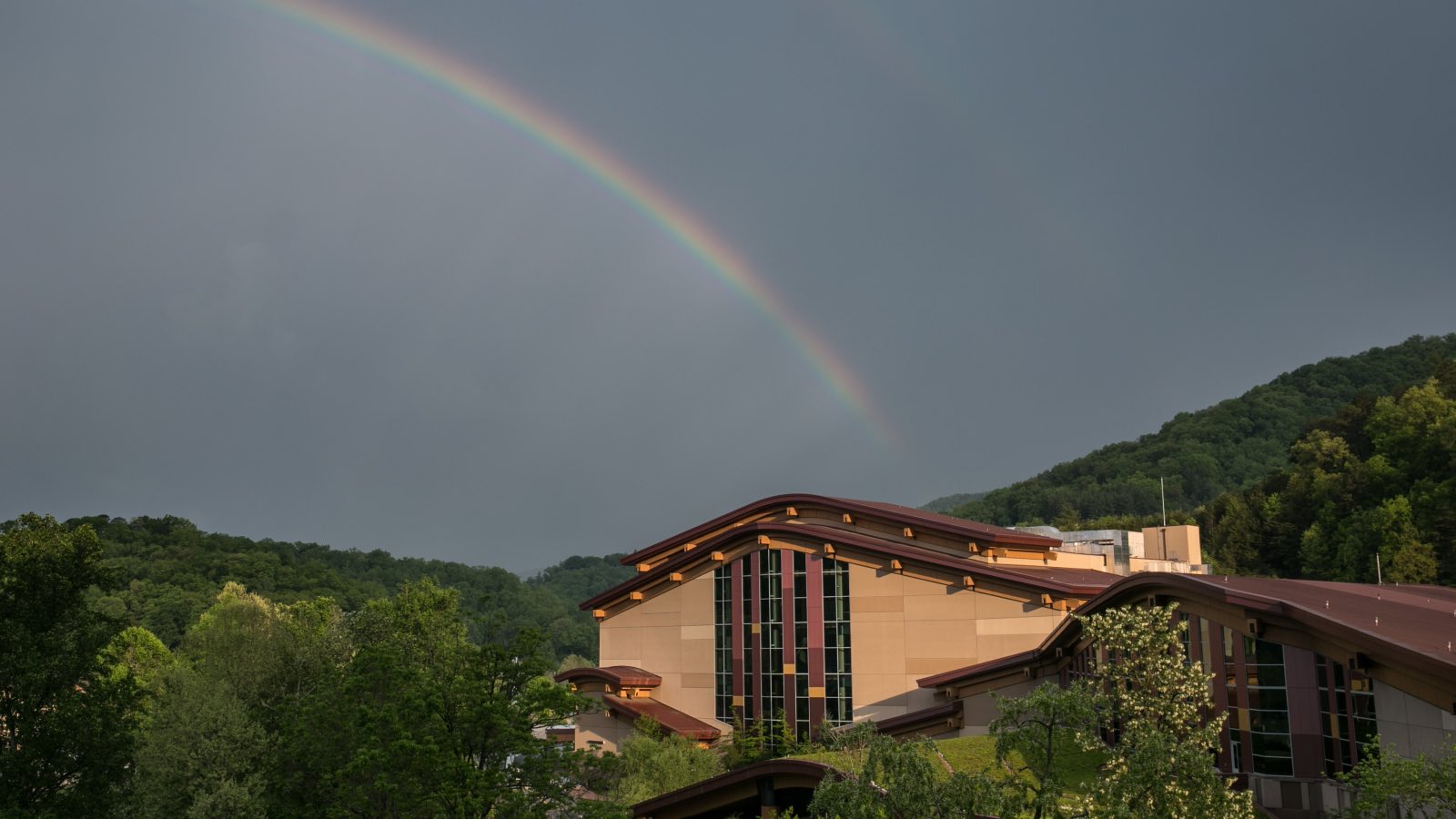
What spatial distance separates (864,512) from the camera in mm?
60938

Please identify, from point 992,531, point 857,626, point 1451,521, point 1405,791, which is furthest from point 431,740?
point 1451,521

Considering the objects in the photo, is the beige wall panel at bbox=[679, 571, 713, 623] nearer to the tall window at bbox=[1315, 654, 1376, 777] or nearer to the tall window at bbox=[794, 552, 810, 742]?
the tall window at bbox=[794, 552, 810, 742]

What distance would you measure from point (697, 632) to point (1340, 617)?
37477 millimetres

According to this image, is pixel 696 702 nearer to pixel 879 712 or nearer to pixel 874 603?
pixel 879 712

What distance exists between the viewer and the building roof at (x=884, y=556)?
51.8m

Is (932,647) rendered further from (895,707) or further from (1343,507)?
(1343,507)

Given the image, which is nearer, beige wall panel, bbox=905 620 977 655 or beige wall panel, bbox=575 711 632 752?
beige wall panel, bbox=905 620 977 655

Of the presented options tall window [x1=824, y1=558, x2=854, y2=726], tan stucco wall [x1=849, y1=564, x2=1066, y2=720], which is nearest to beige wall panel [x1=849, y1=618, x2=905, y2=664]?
tan stucco wall [x1=849, y1=564, x2=1066, y2=720]

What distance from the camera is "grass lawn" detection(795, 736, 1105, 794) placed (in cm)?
3050

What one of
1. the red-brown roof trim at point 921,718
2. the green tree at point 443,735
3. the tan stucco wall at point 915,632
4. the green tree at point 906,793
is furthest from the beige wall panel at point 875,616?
the green tree at point 906,793

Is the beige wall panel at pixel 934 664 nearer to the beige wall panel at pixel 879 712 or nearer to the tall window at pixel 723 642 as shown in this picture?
the beige wall panel at pixel 879 712

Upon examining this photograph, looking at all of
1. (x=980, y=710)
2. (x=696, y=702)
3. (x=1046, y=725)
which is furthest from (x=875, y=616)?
(x=1046, y=725)

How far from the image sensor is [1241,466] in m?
180

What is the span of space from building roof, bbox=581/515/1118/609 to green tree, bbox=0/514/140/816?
26.2 meters
